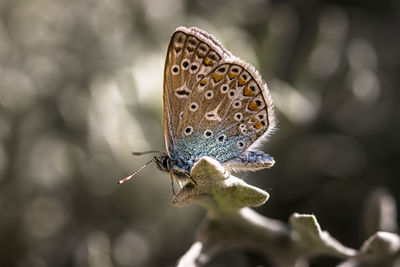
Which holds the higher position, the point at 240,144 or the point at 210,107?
the point at 210,107

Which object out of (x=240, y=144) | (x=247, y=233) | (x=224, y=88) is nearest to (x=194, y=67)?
(x=224, y=88)

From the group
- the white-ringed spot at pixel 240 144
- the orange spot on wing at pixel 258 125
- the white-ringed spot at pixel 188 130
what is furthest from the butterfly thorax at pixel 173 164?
the orange spot on wing at pixel 258 125

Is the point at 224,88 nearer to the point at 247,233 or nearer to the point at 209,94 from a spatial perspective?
the point at 209,94

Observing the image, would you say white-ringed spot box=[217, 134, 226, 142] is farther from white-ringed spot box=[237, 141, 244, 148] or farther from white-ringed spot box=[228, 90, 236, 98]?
white-ringed spot box=[228, 90, 236, 98]

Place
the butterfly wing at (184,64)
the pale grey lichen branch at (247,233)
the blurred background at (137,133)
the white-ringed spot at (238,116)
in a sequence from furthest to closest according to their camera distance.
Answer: the blurred background at (137,133), the white-ringed spot at (238,116), the butterfly wing at (184,64), the pale grey lichen branch at (247,233)

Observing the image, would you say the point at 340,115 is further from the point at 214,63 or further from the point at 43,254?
the point at 43,254

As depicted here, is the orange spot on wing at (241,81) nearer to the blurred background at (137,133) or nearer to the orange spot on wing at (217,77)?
the orange spot on wing at (217,77)
